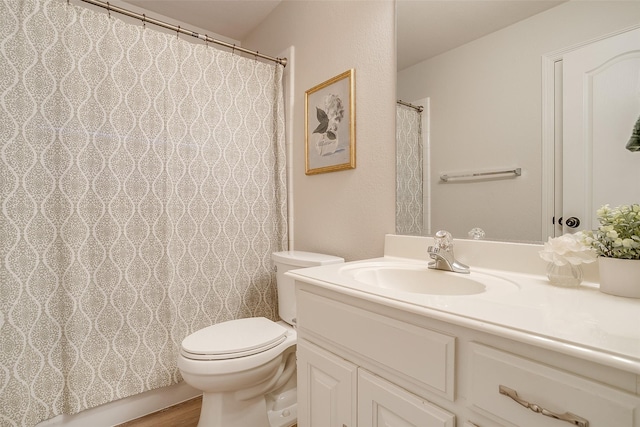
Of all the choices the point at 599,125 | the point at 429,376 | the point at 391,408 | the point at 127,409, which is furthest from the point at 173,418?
the point at 599,125

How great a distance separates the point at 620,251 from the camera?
2.37ft

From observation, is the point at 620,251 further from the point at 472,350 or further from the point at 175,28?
the point at 175,28

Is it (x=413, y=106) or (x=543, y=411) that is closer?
(x=543, y=411)

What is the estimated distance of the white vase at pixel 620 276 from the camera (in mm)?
691

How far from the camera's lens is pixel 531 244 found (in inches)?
37.4

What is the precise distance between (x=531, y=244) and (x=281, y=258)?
1.09m

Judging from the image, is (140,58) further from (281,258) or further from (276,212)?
(281,258)

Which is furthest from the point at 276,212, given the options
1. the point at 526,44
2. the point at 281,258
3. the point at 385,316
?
the point at 526,44

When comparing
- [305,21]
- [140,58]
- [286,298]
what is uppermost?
[305,21]

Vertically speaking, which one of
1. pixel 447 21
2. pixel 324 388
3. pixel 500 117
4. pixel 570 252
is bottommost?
pixel 324 388

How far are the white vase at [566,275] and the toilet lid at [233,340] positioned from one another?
1.04 m

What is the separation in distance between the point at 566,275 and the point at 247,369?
112cm

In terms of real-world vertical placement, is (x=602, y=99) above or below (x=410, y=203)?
above

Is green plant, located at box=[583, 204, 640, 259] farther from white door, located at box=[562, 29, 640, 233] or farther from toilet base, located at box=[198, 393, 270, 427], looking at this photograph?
toilet base, located at box=[198, 393, 270, 427]
